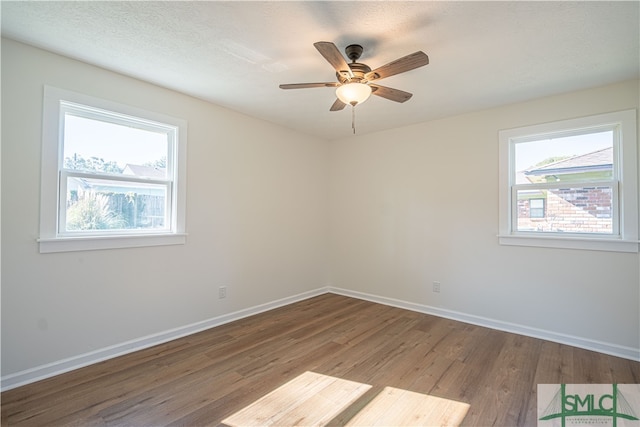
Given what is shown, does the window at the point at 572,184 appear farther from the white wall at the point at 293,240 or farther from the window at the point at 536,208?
the white wall at the point at 293,240

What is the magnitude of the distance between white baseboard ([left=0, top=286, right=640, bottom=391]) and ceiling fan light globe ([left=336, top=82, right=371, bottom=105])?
2757 millimetres

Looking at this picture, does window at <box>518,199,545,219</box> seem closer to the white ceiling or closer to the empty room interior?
the empty room interior

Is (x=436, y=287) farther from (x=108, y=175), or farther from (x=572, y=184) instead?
(x=108, y=175)

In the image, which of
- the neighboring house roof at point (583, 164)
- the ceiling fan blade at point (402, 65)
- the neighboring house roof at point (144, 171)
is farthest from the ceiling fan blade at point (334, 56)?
the neighboring house roof at point (583, 164)

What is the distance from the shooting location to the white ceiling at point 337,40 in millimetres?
1798

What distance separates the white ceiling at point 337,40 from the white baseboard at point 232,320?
8.03 ft

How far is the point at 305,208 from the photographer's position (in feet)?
14.9

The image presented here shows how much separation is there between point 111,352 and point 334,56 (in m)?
3.02

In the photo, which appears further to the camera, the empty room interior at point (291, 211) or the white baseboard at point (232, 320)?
the white baseboard at point (232, 320)

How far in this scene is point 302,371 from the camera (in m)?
2.43

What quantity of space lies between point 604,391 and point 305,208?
11.8 ft

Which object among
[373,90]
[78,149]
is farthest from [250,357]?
[373,90]

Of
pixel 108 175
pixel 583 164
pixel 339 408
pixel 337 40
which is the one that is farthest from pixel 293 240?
pixel 583 164

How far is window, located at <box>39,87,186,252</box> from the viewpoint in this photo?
233cm
